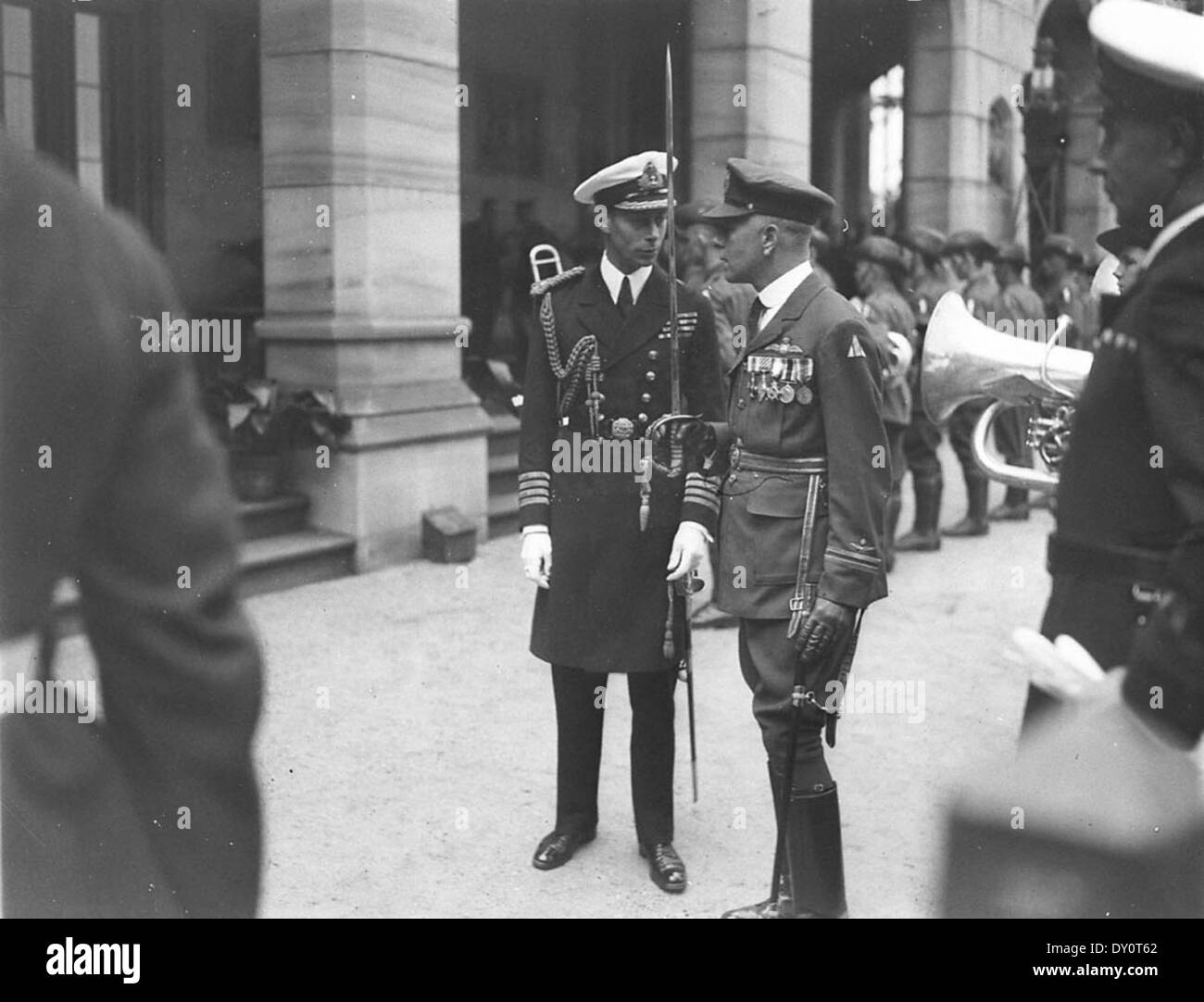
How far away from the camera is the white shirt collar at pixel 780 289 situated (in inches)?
160

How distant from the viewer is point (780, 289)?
4082 mm

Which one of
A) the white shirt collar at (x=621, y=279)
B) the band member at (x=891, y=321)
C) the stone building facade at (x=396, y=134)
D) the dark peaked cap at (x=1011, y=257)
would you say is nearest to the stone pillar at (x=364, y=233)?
the stone building facade at (x=396, y=134)

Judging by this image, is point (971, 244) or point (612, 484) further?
point (971, 244)

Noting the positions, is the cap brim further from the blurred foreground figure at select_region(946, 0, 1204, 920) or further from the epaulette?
the blurred foreground figure at select_region(946, 0, 1204, 920)

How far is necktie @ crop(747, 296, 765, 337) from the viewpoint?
4117 millimetres

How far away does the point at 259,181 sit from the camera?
1039 centimetres

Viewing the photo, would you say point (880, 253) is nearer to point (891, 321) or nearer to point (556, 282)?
point (891, 321)

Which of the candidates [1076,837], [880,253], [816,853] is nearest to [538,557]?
[816,853]

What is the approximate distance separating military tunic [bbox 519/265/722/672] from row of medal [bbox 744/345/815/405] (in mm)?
542

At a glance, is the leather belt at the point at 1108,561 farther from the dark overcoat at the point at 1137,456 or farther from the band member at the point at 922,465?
the band member at the point at 922,465

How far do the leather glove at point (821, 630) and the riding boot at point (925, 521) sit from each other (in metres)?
6.55

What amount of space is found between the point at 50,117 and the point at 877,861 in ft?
24.8

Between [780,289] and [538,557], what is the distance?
1.09 meters
